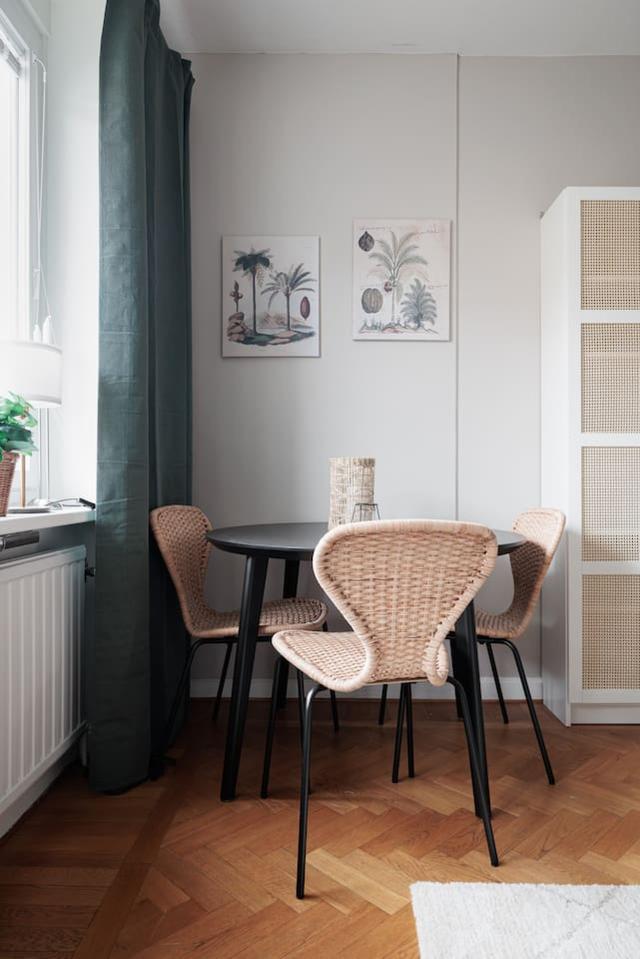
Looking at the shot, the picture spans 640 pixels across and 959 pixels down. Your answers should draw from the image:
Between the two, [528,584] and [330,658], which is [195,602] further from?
[528,584]

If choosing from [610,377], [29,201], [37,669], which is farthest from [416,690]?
[29,201]

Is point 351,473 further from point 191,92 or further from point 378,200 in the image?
point 191,92

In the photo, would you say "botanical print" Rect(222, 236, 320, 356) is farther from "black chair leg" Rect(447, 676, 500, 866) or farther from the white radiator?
"black chair leg" Rect(447, 676, 500, 866)

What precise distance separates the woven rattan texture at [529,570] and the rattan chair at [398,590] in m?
0.72

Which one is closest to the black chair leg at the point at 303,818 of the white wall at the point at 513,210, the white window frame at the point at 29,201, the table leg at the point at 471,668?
the table leg at the point at 471,668

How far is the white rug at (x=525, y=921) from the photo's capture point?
1.28m

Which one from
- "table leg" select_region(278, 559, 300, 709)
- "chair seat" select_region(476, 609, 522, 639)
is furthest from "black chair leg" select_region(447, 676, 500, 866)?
"table leg" select_region(278, 559, 300, 709)

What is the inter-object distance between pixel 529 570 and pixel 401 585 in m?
0.99

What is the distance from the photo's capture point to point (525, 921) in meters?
1.36

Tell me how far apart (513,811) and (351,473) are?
111 centimetres

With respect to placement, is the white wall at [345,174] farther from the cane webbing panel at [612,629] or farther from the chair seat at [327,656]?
the chair seat at [327,656]

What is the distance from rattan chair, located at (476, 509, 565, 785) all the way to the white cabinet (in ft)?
0.84

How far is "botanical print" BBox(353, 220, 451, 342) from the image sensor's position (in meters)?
2.81

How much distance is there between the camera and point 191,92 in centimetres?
277
